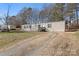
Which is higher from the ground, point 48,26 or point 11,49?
point 48,26

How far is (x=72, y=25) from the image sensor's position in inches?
57.7

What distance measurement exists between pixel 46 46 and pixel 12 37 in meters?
0.28

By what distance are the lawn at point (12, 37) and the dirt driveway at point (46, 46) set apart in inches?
1.2

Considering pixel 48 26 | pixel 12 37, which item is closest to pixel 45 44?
pixel 48 26

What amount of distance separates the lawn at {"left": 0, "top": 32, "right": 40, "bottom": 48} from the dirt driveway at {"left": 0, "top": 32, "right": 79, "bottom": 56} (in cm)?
3

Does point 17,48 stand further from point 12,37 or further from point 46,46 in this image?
point 46,46

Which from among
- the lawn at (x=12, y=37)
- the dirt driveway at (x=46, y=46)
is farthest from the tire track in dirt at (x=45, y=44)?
the lawn at (x=12, y=37)

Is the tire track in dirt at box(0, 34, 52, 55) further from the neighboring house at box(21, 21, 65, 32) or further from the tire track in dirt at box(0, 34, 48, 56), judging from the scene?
the neighboring house at box(21, 21, 65, 32)

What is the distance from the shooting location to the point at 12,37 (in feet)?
4.80

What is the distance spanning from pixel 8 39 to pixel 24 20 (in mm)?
196

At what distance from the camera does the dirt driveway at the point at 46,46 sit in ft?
4.73

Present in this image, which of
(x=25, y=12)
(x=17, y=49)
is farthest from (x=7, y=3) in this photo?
(x=17, y=49)

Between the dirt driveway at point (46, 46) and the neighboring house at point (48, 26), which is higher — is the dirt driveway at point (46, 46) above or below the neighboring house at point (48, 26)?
below

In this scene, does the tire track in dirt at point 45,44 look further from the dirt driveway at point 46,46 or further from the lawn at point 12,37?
the lawn at point 12,37
